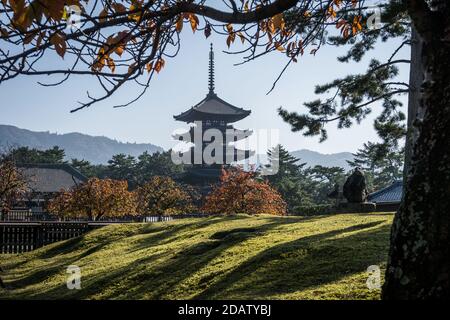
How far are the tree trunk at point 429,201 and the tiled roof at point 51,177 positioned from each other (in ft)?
150

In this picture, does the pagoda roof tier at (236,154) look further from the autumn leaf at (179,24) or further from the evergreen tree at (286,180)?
the autumn leaf at (179,24)

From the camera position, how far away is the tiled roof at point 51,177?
45062 millimetres

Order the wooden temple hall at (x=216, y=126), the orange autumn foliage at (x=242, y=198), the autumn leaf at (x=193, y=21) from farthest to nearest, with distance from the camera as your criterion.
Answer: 1. the wooden temple hall at (x=216, y=126)
2. the orange autumn foliage at (x=242, y=198)
3. the autumn leaf at (x=193, y=21)

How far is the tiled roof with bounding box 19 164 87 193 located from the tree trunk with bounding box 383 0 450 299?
4584cm

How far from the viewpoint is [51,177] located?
47.2m

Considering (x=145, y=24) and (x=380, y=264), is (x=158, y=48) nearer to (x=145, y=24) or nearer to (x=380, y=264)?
(x=145, y=24)

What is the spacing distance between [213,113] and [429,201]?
41807 millimetres

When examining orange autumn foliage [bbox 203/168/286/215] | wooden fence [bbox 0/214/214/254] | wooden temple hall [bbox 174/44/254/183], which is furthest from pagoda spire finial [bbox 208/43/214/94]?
wooden fence [bbox 0/214/214/254]

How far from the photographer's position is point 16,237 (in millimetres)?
14922

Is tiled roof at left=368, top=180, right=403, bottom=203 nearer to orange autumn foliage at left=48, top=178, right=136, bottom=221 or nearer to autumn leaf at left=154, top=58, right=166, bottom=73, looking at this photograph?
orange autumn foliage at left=48, top=178, right=136, bottom=221

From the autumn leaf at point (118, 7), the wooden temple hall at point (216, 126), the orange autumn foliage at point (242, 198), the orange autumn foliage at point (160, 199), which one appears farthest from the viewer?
the wooden temple hall at point (216, 126)

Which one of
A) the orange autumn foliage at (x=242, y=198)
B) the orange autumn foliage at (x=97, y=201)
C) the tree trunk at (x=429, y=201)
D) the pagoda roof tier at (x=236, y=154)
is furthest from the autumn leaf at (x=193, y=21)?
the pagoda roof tier at (x=236, y=154)

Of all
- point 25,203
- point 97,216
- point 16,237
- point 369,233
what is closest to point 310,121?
point 369,233

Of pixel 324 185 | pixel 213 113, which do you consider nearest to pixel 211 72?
pixel 213 113
